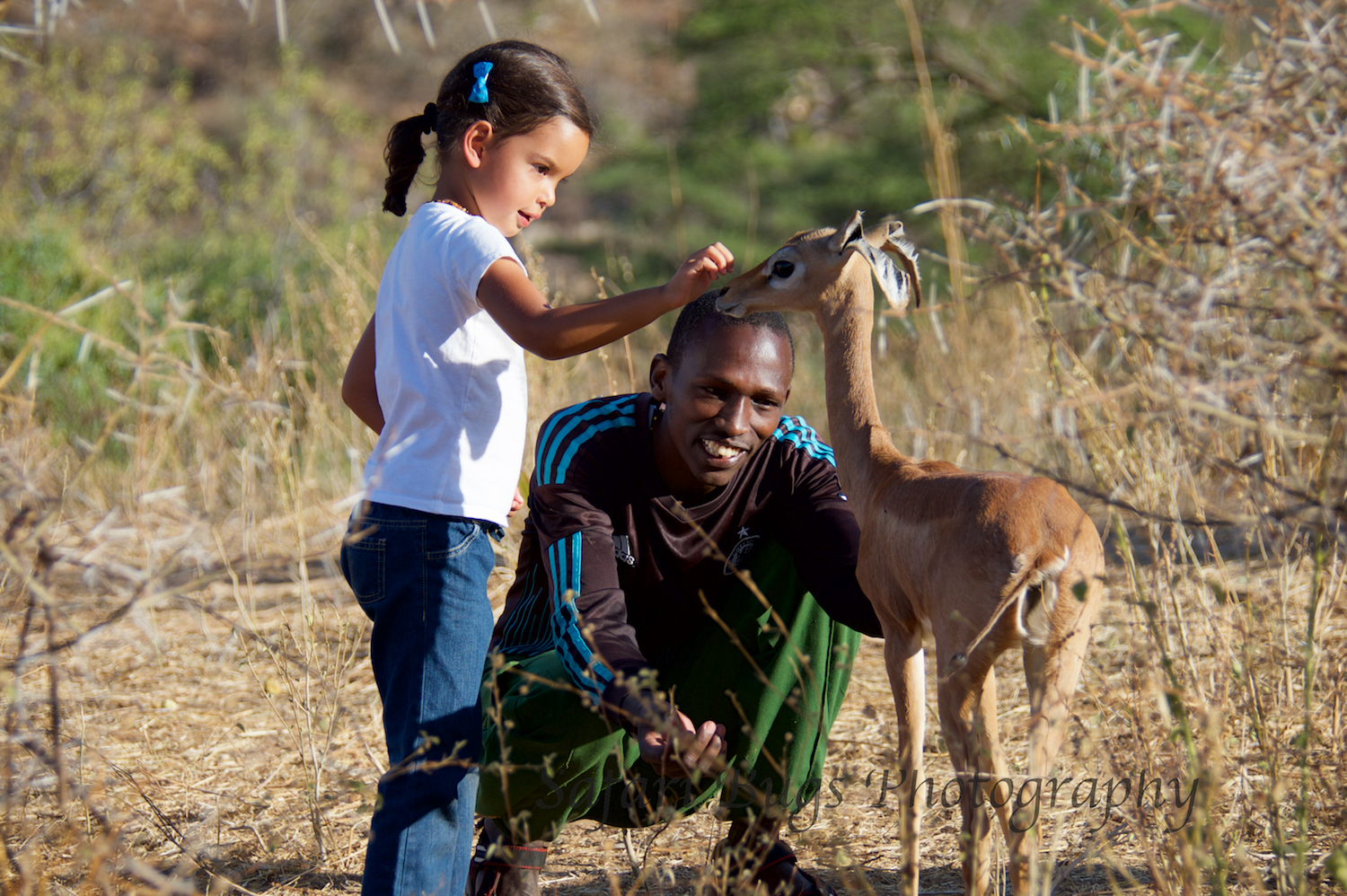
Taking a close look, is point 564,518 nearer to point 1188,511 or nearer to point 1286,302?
point 1286,302

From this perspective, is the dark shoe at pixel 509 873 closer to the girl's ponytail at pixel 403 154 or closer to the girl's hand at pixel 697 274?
the girl's hand at pixel 697 274

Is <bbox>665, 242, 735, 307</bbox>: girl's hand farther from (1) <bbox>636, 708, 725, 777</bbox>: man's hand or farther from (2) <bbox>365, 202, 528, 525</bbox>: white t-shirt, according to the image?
(1) <bbox>636, 708, 725, 777</bbox>: man's hand

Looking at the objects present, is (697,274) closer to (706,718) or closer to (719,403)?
(719,403)

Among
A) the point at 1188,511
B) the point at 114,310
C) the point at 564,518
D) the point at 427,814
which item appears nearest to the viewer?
the point at 427,814

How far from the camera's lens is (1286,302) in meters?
1.62

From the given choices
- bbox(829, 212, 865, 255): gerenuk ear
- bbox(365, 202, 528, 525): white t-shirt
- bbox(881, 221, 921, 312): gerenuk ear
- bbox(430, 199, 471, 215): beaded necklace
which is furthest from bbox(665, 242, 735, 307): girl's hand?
bbox(881, 221, 921, 312): gerenuk ear

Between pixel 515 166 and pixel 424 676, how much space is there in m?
1.18

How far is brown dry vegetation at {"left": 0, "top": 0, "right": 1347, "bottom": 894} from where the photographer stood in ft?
5.82

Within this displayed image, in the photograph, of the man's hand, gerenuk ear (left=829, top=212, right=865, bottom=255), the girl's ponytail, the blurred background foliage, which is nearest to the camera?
the man's hand

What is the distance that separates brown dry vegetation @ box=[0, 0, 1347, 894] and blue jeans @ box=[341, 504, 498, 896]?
0.21 m

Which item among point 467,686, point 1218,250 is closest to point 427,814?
point 467,686

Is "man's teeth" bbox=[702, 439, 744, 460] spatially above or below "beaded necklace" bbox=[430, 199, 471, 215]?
below

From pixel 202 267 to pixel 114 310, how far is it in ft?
5.75

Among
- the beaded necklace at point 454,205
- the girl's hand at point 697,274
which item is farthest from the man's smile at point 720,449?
the beaded necklace at point 454,205
